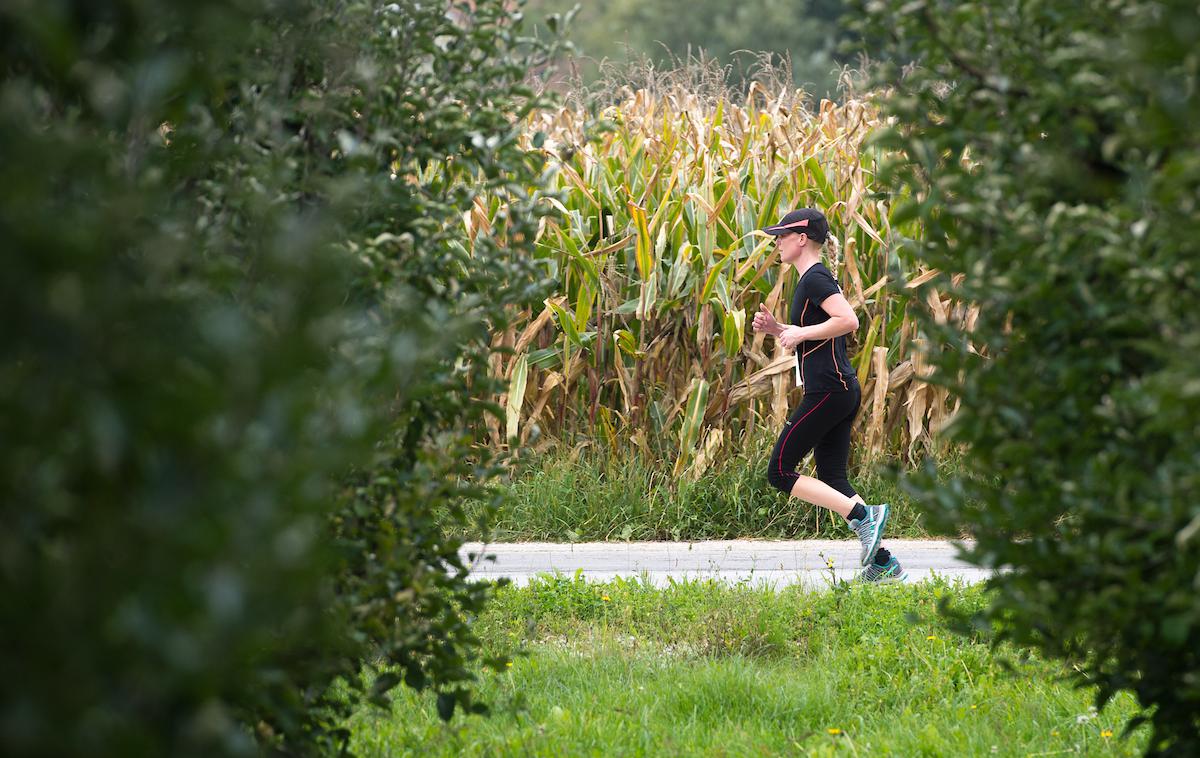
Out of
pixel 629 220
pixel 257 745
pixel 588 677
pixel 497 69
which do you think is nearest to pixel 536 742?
pixel 588 677

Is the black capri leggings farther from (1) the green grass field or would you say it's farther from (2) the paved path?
(1) the green grass field

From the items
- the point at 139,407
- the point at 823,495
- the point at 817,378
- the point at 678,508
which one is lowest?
the point at 678,508

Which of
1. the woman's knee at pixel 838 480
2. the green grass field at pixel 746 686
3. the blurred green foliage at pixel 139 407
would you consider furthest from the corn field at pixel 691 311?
the blurred green foliage at pixel 139 407

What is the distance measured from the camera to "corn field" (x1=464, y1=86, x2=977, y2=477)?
25.5 feet

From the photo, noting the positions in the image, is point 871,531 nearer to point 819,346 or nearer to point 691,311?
point 819,346

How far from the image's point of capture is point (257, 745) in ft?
8.50

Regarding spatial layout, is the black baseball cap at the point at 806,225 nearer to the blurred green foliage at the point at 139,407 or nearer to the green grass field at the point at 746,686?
the green grass field at the point at 746,686

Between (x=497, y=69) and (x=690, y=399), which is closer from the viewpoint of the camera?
(x=497, y=69)

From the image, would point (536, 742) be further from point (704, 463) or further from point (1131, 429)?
point (704, 463)

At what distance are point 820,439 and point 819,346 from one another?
1.70 ft

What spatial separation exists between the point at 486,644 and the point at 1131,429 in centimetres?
317

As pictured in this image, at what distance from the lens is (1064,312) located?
231 cm

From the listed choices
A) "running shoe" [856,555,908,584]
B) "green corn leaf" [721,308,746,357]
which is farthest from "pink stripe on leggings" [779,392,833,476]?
"green corn leaf" [721,308,746,357]

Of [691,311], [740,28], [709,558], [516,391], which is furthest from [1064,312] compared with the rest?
[740,28]
